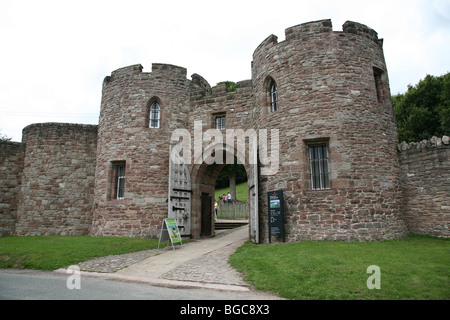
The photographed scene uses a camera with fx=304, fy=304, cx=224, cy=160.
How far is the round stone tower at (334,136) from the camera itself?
1032cm

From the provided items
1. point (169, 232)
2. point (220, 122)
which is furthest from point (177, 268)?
point (220, 122)

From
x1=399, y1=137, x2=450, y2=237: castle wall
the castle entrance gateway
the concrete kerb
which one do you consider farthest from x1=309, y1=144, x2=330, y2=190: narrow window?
the castle entrance gateway

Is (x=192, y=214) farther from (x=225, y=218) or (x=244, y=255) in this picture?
(x=225, y=218)

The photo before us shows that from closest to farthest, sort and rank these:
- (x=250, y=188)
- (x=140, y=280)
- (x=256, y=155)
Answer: (x=140, y=280) → (x=256, y=155) → (x=250, y=188)

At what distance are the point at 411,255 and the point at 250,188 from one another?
21.3 ft

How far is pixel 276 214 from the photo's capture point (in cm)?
1106

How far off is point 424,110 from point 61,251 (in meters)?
24.2

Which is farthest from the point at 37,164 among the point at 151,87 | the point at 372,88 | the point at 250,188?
the point at 372,88

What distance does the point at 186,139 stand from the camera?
14.9 m

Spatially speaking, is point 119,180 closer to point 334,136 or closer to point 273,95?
point 273,95

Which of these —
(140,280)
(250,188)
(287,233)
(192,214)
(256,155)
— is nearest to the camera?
(140,280)

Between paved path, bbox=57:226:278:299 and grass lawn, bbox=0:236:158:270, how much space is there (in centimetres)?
54

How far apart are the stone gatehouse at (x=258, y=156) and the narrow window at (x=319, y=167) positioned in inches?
1.4

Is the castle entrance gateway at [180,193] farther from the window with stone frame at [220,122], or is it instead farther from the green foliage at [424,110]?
the green foliage at [424,110]
